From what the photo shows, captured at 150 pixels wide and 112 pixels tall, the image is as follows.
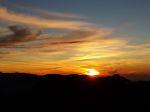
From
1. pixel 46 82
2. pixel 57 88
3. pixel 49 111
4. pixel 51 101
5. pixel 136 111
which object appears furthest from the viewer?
pixel 46 82

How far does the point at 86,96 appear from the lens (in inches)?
3115

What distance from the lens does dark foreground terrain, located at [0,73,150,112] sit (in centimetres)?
7312

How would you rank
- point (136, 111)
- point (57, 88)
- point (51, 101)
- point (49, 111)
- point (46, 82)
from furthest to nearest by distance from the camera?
point (46, 82) → point (57, 88) → point (51, 101) → point (49, 111) → point (136, 111)

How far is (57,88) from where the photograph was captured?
3354 inches

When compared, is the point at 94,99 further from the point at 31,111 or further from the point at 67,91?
the point at 31,111

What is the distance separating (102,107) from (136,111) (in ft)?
26.5

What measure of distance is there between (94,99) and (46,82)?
20063mm

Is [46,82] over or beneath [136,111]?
over

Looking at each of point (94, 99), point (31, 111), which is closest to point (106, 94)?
point (94, 99)

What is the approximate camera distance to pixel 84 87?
85375mm

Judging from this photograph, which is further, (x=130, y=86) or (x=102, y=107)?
(x=130, y=86)

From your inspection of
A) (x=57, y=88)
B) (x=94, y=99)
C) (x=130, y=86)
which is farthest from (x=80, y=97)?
(x=130, y=86)

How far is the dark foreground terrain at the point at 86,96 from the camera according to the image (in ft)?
240

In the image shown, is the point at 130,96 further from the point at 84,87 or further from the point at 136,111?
the point at 84,87
